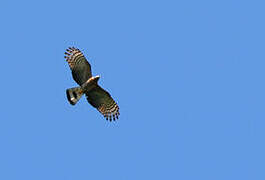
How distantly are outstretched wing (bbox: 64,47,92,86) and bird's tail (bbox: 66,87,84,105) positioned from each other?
47 centimetres

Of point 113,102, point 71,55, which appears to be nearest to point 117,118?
point 113,102

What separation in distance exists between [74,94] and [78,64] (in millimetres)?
1377

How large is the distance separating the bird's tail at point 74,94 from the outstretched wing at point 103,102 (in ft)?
2.37

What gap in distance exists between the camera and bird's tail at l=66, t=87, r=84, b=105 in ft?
169

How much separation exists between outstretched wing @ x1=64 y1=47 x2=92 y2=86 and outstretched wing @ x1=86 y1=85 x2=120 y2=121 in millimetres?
957

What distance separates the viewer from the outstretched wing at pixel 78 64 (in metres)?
51.3

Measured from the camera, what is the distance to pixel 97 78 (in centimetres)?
5125

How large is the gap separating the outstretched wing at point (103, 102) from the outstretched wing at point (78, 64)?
96 centimetres

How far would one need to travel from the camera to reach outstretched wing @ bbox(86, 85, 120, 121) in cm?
5225

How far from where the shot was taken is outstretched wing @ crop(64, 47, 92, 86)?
51281 millimetres

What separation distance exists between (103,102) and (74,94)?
74.3 inches

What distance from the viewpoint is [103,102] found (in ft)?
173

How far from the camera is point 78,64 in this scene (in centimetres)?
5131

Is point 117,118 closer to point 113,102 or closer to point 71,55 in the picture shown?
point 113,102
